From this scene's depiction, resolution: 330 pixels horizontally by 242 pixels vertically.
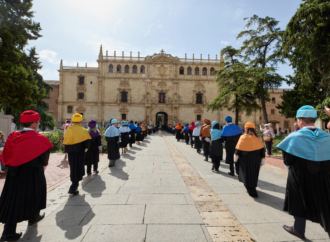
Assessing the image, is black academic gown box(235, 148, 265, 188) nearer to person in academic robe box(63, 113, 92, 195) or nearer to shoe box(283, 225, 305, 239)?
shoe box(283, 225, 305, 239)

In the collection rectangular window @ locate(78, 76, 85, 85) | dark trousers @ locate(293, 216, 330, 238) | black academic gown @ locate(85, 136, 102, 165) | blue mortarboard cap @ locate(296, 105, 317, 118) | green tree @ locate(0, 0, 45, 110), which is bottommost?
dark trousers @ locate(293, 216, 330, 238)

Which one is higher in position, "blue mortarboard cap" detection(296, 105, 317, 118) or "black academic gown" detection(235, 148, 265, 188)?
"blue mortarboard cap" detection(296, 105, 317, 118)

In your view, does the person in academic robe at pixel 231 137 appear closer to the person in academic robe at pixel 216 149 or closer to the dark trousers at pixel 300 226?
the person in academic robe at pixel 216 149

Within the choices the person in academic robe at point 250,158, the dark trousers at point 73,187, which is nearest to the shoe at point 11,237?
the dark trousers at point 73,187

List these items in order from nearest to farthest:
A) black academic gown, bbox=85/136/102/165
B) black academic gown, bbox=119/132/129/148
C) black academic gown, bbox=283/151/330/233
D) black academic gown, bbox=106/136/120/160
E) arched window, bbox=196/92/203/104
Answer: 1. black academic gown, bbox=283/151/330/233
2. black academic gown, bbox=85/136/102/165
3. black academic gown, bbox=106/136/120/160
4. black academic gown, bbox=119/132/129/148
5. arched window, bbox=196/92/203/104

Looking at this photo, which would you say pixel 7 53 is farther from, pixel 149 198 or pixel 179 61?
pixel 179 61

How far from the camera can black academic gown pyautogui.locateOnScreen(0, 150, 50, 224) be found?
9.10 feet

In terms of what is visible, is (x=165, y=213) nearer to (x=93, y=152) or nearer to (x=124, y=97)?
(x=93, y=152)

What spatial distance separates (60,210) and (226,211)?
119 inches

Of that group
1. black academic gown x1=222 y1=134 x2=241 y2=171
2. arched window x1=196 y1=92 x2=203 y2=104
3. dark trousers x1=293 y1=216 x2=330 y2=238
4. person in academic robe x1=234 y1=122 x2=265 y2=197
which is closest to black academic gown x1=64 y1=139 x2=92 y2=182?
person in academic robe x1=234 y1=122 x2=265 y2=197

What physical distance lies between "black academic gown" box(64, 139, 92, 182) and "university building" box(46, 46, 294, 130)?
3583 centimetres

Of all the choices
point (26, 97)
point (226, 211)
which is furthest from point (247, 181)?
point (26, 97)

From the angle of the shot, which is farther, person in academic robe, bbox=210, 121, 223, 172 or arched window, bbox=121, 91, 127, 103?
arched window, bbox=121, 91, 127, 103

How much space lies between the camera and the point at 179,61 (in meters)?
41.3
